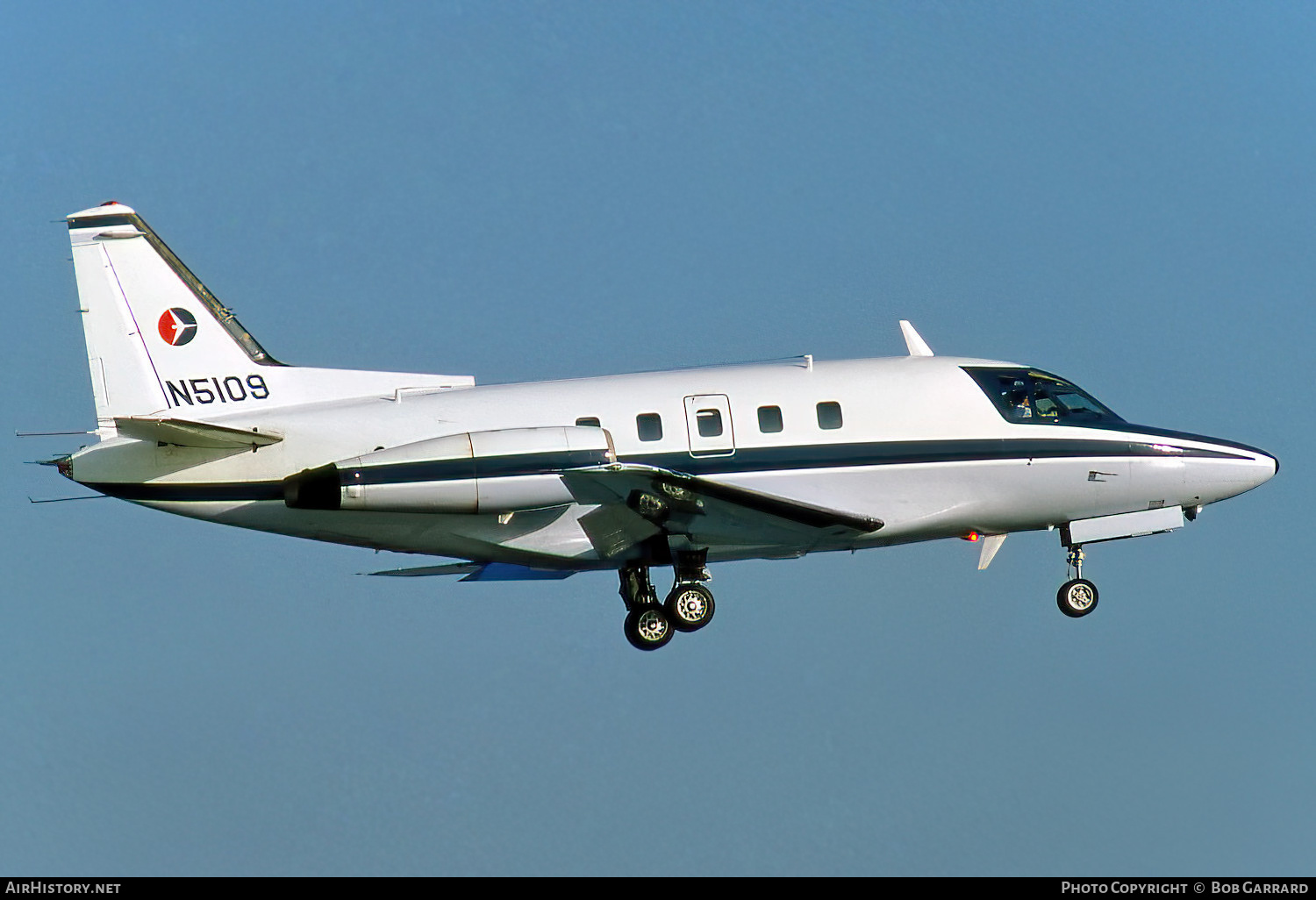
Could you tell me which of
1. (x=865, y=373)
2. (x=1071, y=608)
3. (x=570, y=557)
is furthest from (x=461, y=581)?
(x=1071, y=608)

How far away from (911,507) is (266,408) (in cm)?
957

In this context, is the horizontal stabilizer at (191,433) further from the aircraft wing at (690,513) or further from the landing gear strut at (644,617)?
the landing gear strut at (644,617)

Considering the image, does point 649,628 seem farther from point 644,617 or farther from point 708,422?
point 708,422

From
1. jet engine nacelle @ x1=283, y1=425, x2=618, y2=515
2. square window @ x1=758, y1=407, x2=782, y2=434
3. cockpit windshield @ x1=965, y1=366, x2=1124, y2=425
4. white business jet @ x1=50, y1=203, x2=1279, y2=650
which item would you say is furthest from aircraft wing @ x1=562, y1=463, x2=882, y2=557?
cockpit windshield @ x1=965, y1=366, x2=1124, y2=425

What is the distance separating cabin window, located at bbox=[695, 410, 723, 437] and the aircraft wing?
3.79 ft

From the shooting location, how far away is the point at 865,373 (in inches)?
1086

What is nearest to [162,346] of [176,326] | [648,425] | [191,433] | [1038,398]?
[176,326]

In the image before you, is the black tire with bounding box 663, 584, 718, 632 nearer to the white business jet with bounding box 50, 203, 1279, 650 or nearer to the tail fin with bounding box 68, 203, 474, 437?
the white business jet with bounding box 50, 203, 1279, 650

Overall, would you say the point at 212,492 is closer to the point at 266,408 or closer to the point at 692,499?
the point at 266,408

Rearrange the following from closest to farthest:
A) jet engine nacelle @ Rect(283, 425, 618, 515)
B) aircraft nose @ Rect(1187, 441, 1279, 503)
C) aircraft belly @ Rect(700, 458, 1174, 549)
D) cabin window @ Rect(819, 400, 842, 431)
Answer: jet engine nacelle @ Rect(283, 425, 618, 515), aircraft belly @ Rect(700, 458, 1174, 549), cabin window @ Rect(819, 400, 842, 431), aircraft nose @ Rect(1187, 441, 1279, 503)

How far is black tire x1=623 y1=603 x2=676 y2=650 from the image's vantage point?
2731 centimetres

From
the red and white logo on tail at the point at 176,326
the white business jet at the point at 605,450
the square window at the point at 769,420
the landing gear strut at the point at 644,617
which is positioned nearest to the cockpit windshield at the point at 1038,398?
the white business jet at the point at 605,450

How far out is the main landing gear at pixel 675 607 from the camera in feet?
89.2

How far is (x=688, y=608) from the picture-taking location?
27.2 m
